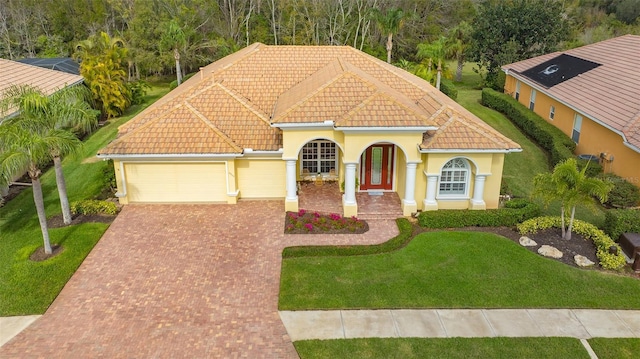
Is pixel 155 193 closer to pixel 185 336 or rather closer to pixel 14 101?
pixel 14 101

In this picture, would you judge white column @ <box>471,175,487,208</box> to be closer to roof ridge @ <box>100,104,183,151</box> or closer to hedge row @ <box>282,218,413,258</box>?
hedge row @ <box>282,218,413,258</box>

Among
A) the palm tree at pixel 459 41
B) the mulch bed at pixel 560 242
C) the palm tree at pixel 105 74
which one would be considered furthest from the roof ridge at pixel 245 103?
the palm tree at pixel 459 41

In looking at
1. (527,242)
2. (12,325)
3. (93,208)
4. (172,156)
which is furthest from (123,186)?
(527,242)

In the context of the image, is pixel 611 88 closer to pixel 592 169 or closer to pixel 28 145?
pixel 592 169

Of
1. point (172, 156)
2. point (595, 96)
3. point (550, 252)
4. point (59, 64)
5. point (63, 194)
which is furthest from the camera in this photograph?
point (59, 64)

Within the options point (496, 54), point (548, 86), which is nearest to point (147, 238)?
point (548, 86)

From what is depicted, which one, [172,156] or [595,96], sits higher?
[595,96]

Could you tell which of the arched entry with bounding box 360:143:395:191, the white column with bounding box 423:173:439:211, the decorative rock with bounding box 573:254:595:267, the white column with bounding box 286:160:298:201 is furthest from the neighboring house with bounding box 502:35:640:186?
the white column with bounding box 286:160:298:201
